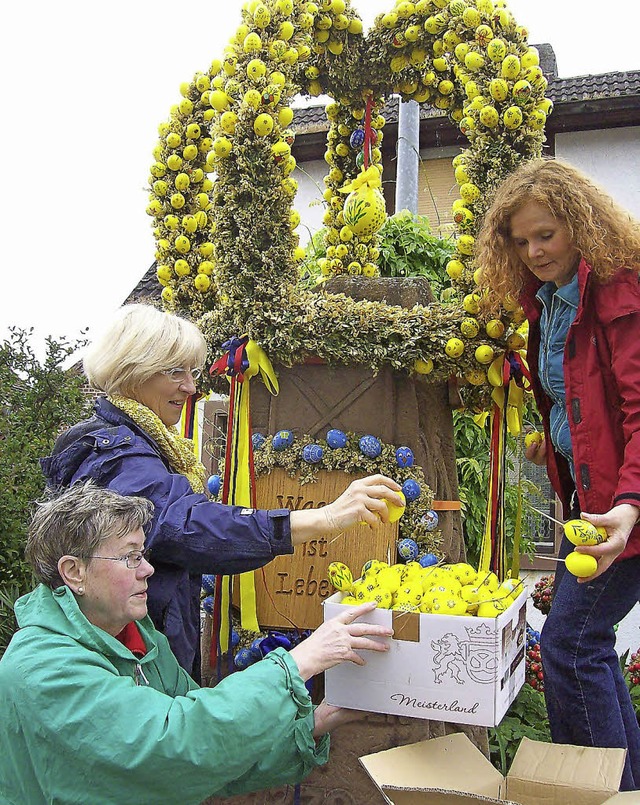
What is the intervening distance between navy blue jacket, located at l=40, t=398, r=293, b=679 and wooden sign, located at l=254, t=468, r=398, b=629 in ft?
2.47

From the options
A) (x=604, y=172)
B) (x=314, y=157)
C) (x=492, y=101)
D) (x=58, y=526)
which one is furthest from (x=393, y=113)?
(x=58, y=526)

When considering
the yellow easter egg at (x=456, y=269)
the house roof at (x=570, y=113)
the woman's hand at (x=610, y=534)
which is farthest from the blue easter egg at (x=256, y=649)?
the house roof at (x=570, y=113)

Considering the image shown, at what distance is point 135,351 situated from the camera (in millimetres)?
2473

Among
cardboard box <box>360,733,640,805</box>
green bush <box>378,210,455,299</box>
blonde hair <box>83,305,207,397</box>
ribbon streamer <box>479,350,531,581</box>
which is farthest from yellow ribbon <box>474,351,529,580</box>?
green bush <box>378,210,455,299</box>

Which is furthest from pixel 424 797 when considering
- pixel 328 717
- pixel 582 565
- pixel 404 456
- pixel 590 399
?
pixel 404 456

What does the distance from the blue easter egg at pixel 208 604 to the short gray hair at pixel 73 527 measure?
1.52 m

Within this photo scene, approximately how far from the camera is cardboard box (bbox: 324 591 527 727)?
77.0 inches

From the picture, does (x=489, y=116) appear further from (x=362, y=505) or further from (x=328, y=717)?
(x=328, y=717)

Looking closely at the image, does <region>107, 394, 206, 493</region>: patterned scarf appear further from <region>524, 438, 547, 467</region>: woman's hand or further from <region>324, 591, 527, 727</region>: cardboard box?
<region>524, 438, 547, 467</region>: woman's hand

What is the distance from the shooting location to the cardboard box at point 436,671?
196cm

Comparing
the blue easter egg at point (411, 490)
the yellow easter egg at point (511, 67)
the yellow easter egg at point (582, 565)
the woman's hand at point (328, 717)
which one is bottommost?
the woman's hand at point (328, 717)

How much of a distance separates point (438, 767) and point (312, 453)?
1.29 m

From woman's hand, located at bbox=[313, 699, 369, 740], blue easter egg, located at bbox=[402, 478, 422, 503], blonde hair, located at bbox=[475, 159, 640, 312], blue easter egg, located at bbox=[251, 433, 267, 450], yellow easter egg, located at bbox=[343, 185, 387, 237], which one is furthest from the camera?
yellow easter egg, located at bbox=[343, 185, 387, 237]

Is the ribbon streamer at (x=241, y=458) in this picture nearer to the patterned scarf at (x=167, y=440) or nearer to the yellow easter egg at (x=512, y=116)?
the patterned scarf at (x=167, y=440)
